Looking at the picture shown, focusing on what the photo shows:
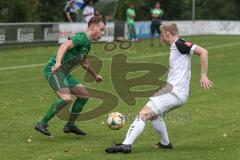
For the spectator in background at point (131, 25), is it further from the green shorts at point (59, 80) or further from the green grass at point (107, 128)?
the green shorts at point (59, 80)

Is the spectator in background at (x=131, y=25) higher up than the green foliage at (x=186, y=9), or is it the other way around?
the green foliage at (x=186, y=9)

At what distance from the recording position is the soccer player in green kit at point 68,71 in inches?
376

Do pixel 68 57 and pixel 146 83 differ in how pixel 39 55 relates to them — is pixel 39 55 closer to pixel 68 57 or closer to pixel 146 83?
pixel 146 83

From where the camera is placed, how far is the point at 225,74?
20.3m

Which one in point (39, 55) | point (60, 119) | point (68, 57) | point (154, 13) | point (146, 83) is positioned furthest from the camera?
point (154, 13)

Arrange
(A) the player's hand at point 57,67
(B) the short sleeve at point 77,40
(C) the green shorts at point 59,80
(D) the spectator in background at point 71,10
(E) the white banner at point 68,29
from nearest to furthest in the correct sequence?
(A) the player's hand at point 57,67 < (B) the short sleeve at point 77,40 < (C) the green shorts at point 59,80 < (E) the white banner at point 68,29 < (D) the spectator in background at point 71,10

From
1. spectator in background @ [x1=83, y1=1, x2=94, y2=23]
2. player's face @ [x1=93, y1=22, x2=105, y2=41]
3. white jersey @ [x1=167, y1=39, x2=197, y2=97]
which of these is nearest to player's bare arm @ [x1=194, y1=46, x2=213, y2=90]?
white jersey @ [x1=167, y1=39, x2=197, y2=97]

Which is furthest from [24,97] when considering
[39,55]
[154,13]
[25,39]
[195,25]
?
[195,25]

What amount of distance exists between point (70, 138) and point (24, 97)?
4991mm

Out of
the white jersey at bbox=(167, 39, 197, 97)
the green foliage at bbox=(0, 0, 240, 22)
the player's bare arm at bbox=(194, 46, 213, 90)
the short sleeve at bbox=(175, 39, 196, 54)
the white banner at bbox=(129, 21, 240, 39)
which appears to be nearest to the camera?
the player's bare arm at bbox=(194, 46, 213, 90)

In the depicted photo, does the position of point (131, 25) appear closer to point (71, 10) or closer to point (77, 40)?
point (71, 10)

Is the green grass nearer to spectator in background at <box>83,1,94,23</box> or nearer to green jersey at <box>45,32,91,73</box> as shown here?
green jersey at <box>45,32,91,73</box>

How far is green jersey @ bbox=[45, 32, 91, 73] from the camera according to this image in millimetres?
9531

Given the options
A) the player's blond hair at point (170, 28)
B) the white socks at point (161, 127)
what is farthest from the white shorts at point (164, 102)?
the player's blond hair at point (170, 28)
